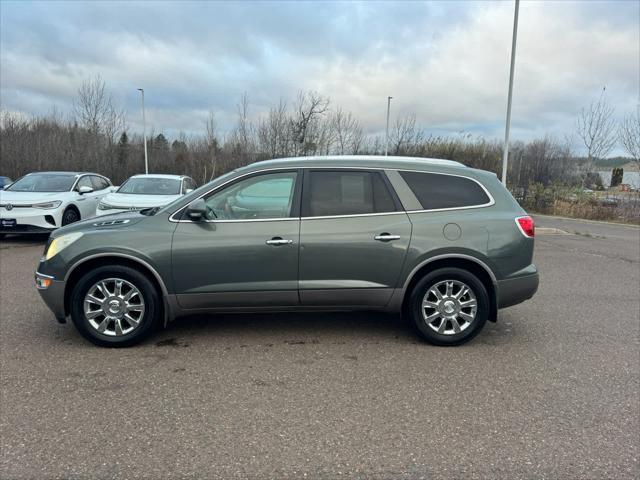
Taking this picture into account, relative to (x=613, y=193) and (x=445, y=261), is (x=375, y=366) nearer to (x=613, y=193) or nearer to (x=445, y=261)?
(x=445, y=261)

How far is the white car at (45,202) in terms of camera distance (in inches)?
386

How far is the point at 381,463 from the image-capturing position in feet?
8.58

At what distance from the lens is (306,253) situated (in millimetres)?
4207

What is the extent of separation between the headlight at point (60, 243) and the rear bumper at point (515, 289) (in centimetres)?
412

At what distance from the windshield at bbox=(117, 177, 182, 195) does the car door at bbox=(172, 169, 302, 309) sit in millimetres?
6947

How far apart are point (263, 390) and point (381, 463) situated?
1183mm

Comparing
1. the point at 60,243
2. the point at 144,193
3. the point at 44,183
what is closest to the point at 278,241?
the point at 60,243

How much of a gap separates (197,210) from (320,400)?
80.6 inches

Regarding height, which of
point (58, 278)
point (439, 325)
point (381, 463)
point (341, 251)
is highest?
point (341, 251)

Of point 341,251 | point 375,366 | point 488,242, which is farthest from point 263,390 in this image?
point 488,242

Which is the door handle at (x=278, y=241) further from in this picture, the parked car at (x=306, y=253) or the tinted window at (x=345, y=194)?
the tinted window at (x=345, y=194)

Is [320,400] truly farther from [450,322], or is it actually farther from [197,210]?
[197,210]

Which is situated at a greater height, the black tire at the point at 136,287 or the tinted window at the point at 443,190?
the tinted window at the point at 443,190

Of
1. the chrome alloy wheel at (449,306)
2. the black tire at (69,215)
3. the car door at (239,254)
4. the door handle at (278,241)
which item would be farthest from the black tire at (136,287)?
the black tire at (69,215)
